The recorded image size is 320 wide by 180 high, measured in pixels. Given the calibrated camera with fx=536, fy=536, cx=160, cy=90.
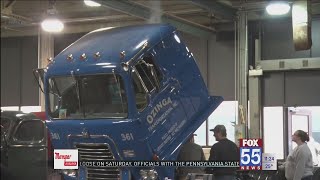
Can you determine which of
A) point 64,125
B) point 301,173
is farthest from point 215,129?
point 64,125

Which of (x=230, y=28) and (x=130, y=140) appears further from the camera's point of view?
(x=230, y=28)

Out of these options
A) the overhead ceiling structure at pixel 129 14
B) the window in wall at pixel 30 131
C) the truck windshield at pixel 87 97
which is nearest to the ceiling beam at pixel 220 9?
the overhead ceiling structure at pixel 129 14

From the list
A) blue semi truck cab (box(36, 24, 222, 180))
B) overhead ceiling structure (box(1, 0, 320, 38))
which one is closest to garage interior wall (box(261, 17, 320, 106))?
overhead ceiling structure (box(1, 0, 320, 38))

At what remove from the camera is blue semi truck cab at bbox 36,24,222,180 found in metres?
4.10

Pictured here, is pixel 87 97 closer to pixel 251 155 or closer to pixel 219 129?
pixel 219 129

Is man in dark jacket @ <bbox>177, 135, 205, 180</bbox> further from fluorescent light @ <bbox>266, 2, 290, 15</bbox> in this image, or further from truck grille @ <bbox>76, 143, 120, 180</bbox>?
fluorescent light @ <bbox>266, 2, 290, 15</bbox>

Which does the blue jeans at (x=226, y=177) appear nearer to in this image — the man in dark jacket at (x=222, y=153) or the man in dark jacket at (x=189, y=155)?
the man in dark jacket at (x=222, y=153)

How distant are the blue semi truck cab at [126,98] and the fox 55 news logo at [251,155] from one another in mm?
491

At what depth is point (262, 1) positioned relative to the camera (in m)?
5.18

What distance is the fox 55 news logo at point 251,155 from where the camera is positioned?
3.88 meters

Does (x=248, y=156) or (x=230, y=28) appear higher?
(x=230, y=28)

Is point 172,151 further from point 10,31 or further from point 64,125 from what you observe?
Result: point 10,31

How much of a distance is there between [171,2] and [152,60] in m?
2.98

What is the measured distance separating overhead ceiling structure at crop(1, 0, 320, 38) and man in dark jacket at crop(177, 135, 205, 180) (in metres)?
1.26
